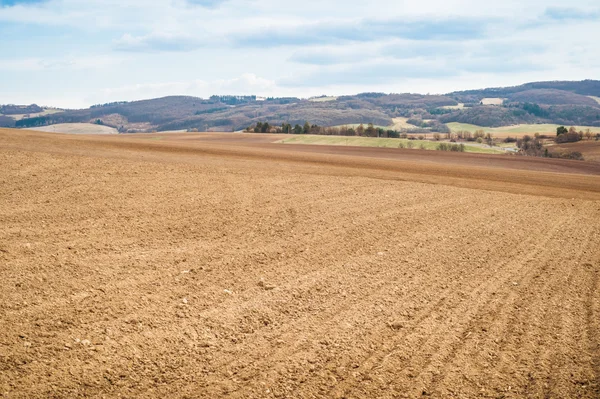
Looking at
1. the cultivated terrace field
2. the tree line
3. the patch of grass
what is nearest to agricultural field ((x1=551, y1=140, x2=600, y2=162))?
the patch of grass

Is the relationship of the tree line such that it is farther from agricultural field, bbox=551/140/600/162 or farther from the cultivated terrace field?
the cultivated terrace field

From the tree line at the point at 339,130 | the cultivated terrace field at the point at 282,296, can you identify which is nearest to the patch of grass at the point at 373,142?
the tree line at the point at 339,130

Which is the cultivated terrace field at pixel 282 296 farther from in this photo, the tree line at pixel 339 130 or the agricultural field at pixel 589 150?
the tree line at pixel 339 130

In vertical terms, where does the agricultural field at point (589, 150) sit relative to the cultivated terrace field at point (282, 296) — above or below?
above

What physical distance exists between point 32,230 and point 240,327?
714 cm

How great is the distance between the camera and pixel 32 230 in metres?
11.5

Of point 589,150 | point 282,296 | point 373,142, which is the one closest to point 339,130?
point 373,142

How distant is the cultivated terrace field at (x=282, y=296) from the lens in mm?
6184

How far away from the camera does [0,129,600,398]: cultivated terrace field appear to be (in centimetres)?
618

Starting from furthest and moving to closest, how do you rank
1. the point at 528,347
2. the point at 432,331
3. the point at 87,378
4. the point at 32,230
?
1. the point at 32,230
2. the point at 432,331
3. the point at 528,347
4. the point at 87,378

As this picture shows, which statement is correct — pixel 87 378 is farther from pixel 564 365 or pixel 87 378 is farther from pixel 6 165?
pixel 6 165

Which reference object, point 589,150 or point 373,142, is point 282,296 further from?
point 589,150

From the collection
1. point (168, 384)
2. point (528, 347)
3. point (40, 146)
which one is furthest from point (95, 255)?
point (40, 146)

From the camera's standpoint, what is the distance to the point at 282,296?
350 inches
